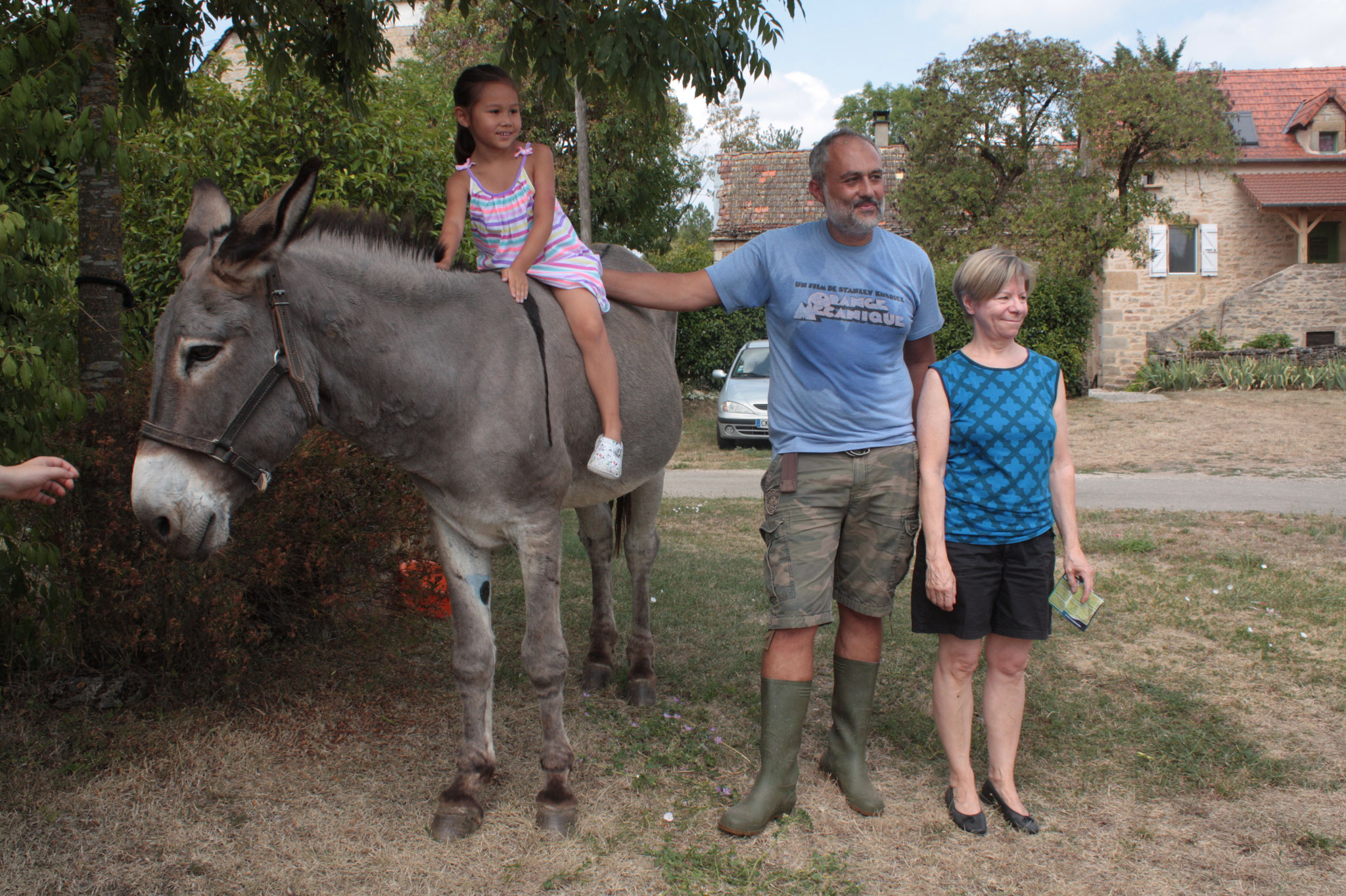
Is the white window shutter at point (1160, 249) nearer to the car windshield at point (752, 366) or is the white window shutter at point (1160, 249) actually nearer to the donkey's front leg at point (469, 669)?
the car windshield at point (752, 366)

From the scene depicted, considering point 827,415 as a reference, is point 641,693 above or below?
below

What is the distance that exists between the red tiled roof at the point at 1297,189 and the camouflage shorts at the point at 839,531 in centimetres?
2820

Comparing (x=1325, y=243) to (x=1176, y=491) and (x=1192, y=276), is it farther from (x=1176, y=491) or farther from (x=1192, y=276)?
(x=1176, y=491)

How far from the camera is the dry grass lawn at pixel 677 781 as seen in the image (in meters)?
3.05

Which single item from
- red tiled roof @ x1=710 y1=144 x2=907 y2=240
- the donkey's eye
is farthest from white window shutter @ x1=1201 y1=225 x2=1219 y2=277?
the donkey's eye

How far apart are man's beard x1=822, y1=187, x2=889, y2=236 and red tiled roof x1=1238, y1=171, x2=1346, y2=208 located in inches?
1107

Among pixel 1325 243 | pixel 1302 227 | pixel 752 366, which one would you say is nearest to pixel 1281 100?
pixel 1325 243

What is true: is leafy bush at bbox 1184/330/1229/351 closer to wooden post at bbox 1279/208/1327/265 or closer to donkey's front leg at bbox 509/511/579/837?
wooden post at bbox 1279/208/1327/265

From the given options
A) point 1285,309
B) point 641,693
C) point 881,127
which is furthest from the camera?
point 881,127

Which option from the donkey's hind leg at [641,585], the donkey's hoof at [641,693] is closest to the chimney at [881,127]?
the donkey's hind leg at [641,585]

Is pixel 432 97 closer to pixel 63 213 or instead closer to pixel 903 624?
pixel 63 213

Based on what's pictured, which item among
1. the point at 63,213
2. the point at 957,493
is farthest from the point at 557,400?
the point at 63,213

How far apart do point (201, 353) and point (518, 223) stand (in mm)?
1263

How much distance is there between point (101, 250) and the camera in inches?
154
